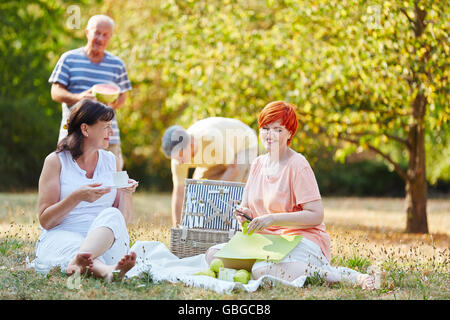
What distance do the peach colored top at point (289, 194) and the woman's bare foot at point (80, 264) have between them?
1.19 metres

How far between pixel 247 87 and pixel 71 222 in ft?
14.7

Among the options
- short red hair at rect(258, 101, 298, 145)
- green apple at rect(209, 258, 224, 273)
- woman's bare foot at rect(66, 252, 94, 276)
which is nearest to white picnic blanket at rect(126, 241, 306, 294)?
green apple at rect(209, 258, 224, 273)

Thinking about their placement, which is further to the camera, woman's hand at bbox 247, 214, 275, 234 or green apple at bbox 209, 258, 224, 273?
green apple at bbox 209, 258, 224, 273

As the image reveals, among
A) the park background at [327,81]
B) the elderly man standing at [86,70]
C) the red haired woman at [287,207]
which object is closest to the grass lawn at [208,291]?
the park background at [327,81]

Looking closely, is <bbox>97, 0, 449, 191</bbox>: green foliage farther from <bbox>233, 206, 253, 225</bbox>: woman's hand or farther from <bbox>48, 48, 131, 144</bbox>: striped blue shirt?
<bbox>233, 206, 253, 225</bbox>: woman's hand

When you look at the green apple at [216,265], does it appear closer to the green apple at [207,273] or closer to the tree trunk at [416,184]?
the green apple at [207,273]

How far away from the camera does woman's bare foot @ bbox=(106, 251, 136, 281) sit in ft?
11.5

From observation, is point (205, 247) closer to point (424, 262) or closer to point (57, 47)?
point (424, 262)

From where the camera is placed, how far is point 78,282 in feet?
Result: 11.4

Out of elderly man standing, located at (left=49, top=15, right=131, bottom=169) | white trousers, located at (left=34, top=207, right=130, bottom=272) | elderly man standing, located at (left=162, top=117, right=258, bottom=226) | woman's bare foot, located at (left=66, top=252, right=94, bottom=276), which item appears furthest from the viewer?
elderly man standing, located at (left=162, top=117, right=258, bottom=226)

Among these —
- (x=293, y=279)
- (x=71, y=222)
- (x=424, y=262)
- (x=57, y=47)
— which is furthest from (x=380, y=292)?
(x=57, y=47)

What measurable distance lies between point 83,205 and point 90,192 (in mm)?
373

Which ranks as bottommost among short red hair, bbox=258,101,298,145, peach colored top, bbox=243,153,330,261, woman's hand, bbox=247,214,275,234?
woman's hand, bbox=247,214,275,234

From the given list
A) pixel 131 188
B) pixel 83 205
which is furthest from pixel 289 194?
pixel 83 205
